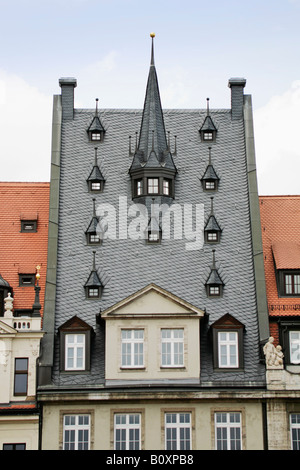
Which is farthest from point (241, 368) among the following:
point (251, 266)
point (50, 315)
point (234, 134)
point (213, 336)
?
point (234, 134)

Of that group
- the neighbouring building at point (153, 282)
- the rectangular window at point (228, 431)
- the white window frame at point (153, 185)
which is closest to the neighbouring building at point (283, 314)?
the neighbouring building at point (153, 282)

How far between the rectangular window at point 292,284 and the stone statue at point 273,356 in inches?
181

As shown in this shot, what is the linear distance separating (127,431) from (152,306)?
6.24 m

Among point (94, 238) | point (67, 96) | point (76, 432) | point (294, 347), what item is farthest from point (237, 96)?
point (76, 432)

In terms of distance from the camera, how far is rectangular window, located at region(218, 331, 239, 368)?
180 ft

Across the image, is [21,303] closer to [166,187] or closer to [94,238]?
[94,238]

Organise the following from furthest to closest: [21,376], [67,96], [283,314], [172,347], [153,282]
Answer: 1. [67,96]
2. [153,282]
3. [283,314]
4. [172,347]
5. [21,376]

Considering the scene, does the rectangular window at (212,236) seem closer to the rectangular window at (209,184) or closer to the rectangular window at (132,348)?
the rectangular window at (209,184)

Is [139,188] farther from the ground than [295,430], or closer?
farther from the ground

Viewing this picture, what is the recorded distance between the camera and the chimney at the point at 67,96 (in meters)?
65.5

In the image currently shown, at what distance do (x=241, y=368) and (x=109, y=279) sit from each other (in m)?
8.38

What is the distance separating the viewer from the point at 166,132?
213ft

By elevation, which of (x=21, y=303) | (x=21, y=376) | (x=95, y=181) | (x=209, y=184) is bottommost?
(x=21, y=376)

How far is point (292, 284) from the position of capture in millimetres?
58156
